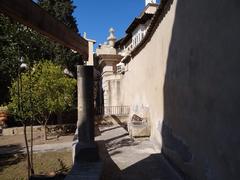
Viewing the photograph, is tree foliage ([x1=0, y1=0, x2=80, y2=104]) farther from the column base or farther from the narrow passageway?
the column base

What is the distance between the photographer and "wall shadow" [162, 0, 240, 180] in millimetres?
4039

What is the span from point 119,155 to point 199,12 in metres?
5.56

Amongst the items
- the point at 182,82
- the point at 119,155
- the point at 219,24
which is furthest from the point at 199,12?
the point at 119,155

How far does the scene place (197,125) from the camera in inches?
227

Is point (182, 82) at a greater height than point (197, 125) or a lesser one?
greater

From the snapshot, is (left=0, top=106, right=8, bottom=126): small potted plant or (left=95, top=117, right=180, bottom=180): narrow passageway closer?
(left=95, top=117, right=180, bottom=180): narrow passageway

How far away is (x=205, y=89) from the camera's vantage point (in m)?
5.23

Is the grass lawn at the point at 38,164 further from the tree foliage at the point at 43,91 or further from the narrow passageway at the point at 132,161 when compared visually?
the tree foliage at the point at 43,91

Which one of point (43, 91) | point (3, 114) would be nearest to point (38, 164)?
point (43, 91)

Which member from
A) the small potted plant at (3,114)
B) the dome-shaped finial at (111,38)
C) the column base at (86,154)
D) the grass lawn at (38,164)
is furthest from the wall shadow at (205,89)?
the dome-shaped finial at (111,38)

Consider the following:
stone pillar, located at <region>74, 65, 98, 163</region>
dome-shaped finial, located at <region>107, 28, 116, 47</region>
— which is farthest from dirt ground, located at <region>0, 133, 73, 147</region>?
dome-shaped finial, located at <region>107, 28, 116, 47</region>

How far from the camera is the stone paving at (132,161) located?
733 centimetres

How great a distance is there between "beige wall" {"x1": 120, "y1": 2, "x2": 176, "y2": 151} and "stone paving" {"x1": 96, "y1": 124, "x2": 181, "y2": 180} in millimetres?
643

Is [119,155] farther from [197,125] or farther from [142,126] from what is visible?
[197,125]
